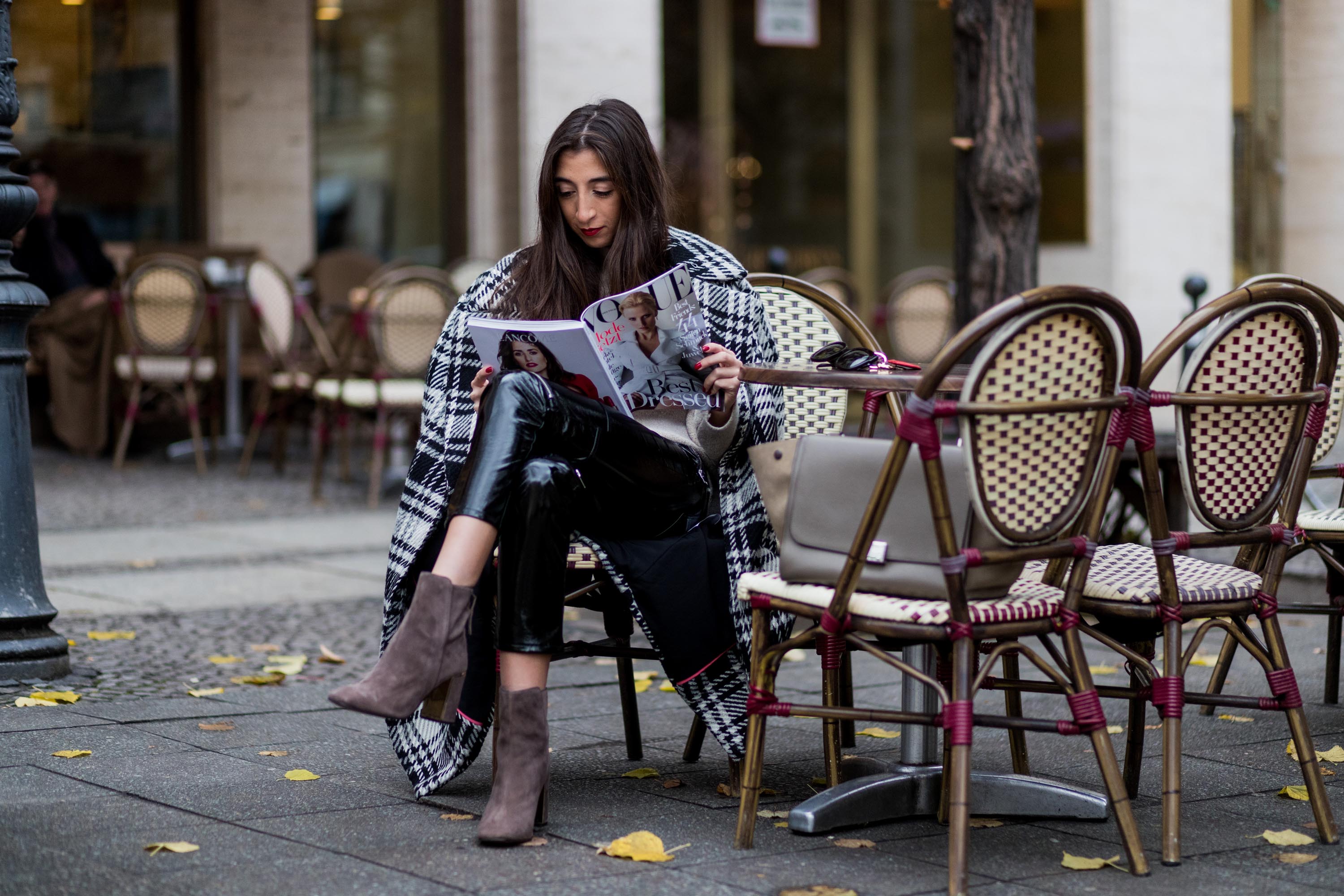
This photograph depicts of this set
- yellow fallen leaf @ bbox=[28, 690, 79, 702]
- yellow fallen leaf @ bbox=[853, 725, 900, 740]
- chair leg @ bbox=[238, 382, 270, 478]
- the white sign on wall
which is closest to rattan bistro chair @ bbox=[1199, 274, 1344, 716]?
yellow fallen leaf @ bbox=[853, 725, 900, 740]

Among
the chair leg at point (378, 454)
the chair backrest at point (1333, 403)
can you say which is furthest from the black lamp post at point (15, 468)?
the chair leg at point (378, 454)

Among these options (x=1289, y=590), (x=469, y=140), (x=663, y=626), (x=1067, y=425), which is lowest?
(x=1289, y=590)

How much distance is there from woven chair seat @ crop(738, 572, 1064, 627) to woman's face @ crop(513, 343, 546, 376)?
68 centimetres

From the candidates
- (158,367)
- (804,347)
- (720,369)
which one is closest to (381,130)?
(158,367)

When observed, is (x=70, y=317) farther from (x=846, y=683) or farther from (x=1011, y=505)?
(x=1011, y=505)

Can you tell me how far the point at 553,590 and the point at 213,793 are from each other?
0.89 meters

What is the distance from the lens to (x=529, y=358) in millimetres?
3521

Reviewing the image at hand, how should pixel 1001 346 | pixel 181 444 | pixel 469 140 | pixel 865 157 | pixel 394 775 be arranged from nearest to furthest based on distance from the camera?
pixel 1001 346
pixel 394 775
pixel 181 444
pixel 469 140
pixel 865 157

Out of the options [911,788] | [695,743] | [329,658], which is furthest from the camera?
[329,658]

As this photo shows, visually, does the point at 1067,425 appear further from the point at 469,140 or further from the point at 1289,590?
the point at 469,140

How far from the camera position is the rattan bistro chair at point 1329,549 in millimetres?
3701

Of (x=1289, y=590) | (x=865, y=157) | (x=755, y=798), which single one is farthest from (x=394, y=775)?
(x=865, y=157)

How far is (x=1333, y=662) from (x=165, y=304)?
7.51 m

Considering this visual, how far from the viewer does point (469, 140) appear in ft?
42.0
